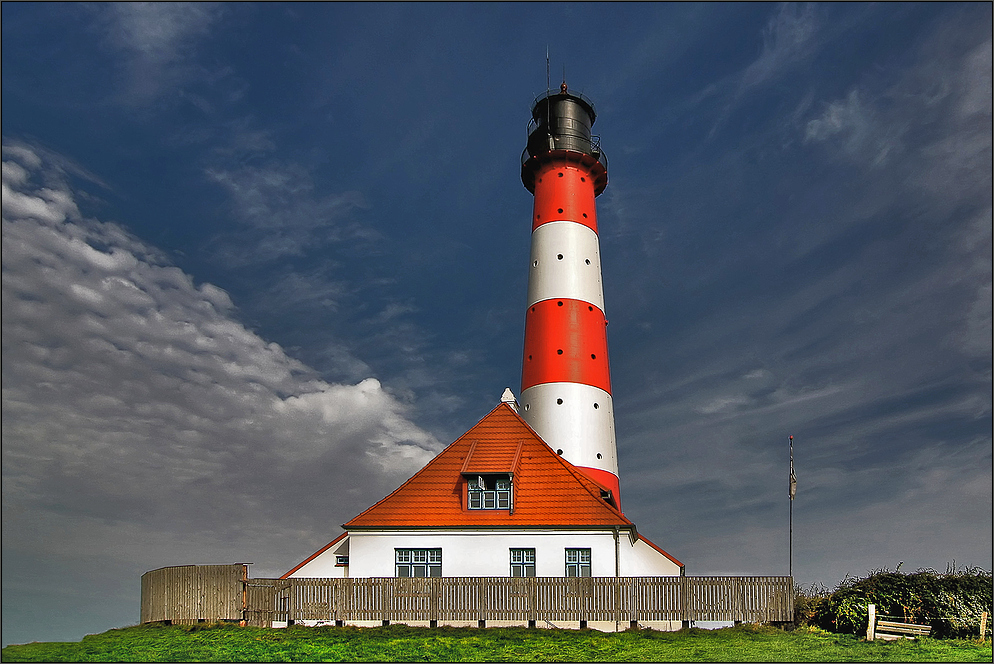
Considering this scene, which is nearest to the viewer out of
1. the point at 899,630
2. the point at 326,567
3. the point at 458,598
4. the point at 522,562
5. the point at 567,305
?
the point at 899,630

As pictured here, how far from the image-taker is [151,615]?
28438 millimetres

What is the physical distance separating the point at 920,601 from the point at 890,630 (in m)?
1.82

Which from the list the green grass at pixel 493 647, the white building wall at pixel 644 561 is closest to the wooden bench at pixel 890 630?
the green grass at pixel 493 647

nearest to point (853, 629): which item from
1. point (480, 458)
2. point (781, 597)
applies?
point (781, 597)

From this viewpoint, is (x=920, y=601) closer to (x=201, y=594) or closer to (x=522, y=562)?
(x=522, y=562)

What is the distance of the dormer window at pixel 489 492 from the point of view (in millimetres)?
29703

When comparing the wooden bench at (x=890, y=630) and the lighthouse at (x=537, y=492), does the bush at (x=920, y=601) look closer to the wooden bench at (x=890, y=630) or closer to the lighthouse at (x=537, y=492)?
the wooden bench at (x=890, y=630)

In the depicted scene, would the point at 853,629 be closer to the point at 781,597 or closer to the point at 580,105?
the point at 781,597

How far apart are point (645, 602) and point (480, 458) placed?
7478mm

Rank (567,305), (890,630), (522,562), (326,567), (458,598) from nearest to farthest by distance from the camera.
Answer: (890,630), (458,598), (522,562), (326,567), (567,305)

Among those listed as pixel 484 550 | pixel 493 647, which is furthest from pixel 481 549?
pixel 493 647

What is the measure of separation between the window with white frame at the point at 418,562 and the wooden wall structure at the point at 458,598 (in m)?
1.23

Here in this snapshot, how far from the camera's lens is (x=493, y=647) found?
23703 mm

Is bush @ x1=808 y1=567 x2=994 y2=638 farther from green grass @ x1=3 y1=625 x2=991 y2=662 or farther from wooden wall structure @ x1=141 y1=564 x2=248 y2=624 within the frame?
wooden wall structure @ x1=141 y1=564 x2=248 y2=624
